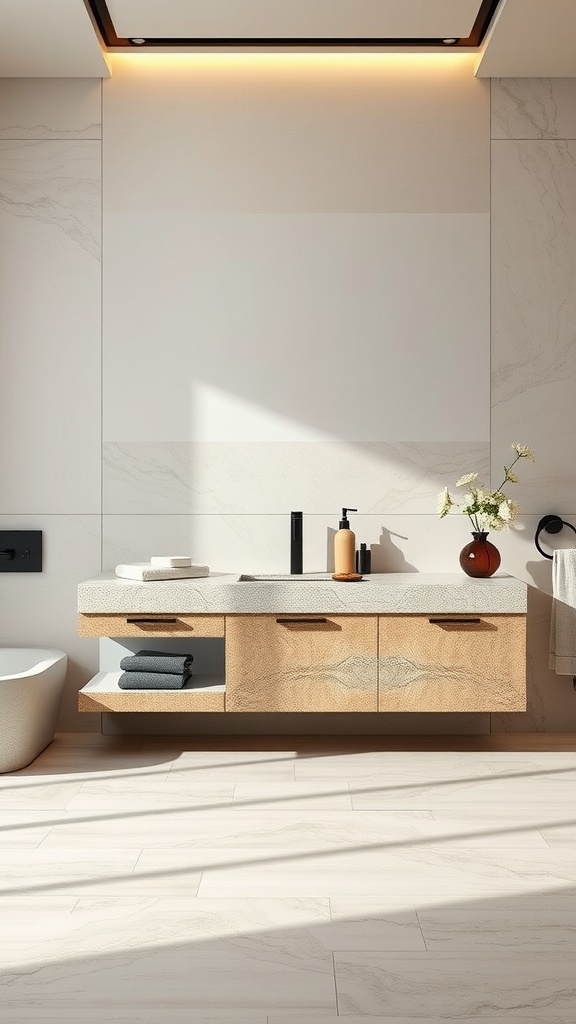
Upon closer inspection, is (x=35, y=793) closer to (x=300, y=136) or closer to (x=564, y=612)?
(x=564, y=612)

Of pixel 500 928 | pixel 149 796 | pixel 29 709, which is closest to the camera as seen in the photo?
pixel 500 928

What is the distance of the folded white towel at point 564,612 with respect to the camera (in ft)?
12.0

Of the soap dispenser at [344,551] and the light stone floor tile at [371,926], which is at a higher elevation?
the soap dispenser at [344,551]

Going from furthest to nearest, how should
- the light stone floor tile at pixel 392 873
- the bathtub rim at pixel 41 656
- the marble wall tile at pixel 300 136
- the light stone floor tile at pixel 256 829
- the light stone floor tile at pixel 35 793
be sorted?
the marble wall tile at pixel 300 136 < the bathtub rim at pixel 41 656 < the light stone floor tile at pixel 35 793 < the light stone floor tile at pixel 256 829 < the light stone floor tile at pixel 392 873

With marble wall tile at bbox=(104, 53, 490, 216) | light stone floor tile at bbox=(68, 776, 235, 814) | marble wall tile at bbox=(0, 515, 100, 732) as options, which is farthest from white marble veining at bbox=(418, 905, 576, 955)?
marble wall tile at bbox=(104, 53, 490, 216)

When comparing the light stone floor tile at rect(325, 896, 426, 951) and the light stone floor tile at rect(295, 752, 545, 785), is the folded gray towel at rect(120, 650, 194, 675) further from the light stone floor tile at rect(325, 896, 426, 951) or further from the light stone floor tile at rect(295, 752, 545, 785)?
the light stone floor tile at rect(325, 896, 426, 951)

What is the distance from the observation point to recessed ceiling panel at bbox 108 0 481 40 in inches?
132

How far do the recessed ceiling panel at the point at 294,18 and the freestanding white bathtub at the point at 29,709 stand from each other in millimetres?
2411

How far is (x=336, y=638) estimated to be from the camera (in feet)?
11.1

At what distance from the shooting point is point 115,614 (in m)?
3.40

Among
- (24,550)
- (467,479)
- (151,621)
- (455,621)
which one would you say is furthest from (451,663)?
(24,550)

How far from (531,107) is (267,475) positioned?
1828 mm

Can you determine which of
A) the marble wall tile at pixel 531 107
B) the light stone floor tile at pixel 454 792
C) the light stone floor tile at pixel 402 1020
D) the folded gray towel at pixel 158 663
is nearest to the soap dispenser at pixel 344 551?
the folded gray towel at pixel 158 663

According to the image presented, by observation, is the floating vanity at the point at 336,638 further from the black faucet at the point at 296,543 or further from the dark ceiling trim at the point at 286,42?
the dark ceiling trim at the point at 286,42
